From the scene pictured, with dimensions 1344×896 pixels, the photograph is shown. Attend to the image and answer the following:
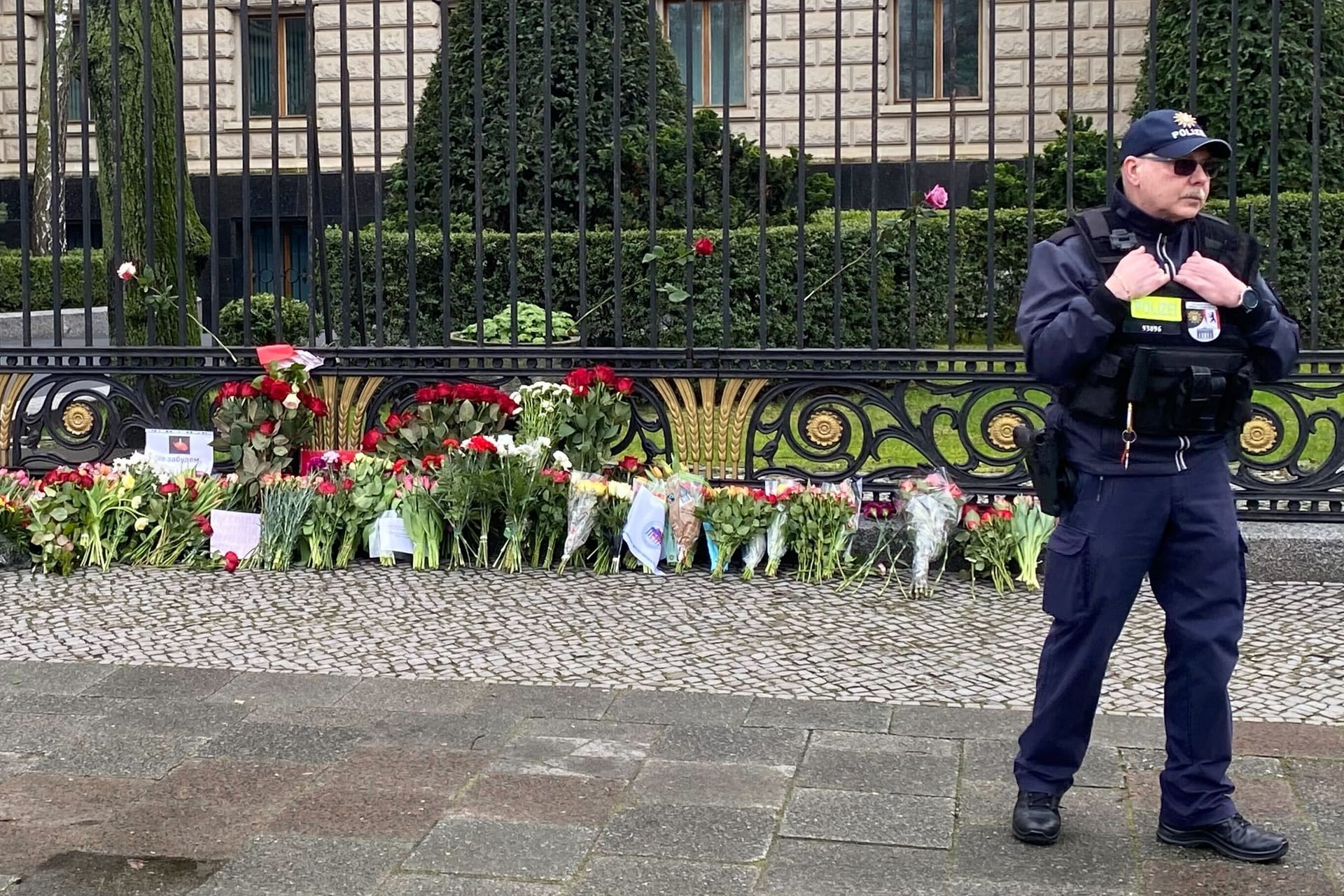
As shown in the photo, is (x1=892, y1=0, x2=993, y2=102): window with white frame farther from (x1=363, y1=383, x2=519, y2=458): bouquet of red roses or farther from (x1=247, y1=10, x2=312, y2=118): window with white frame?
(x1=363, y1=383, x2=519, y2=458): bouquet of red roses

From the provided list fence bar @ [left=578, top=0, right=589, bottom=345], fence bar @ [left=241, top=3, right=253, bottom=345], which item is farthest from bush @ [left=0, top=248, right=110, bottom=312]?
fence bar @ [left=578, top=0, right=589, bottom=345]

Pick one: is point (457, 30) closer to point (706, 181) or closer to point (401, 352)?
point (706, 181)

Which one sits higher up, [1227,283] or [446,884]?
[1227,283]

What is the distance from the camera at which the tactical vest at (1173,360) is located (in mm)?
3900

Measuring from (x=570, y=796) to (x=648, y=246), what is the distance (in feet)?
15.9

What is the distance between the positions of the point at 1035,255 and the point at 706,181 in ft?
19.7

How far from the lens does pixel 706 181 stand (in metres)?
9.98

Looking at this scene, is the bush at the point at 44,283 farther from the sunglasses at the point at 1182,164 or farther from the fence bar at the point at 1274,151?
the sunglasses at the point at 1182,164

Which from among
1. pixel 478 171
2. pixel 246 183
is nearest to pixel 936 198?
pixel 478 171

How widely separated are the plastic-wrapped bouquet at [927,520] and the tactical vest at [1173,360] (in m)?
2.93

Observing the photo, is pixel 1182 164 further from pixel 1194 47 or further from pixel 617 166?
pixel 617 166

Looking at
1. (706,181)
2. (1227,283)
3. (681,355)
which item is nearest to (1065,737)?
(1227,283)

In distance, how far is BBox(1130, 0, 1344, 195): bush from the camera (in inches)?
503

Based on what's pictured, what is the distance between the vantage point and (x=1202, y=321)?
12.9 ft
